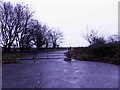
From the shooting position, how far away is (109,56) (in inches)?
982

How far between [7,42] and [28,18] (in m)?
7.00

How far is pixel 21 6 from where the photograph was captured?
48656 mm

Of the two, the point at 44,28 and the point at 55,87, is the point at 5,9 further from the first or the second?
the point at 55,87

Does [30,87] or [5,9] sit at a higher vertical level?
[5,9]

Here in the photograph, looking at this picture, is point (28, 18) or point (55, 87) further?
point (28, 18)

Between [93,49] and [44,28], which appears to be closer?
[93,49]

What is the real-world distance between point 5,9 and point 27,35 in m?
7.90

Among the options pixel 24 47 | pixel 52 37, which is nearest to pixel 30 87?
pixel 24 47

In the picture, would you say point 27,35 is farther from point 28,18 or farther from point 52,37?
point 52,37

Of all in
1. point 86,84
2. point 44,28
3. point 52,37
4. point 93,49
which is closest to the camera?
point 86,84

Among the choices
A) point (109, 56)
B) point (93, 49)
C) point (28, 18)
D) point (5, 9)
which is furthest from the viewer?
point (28, 18)

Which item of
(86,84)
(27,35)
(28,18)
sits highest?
(28,18)

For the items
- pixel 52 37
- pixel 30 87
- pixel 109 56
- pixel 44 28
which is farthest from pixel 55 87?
pixel 52 37

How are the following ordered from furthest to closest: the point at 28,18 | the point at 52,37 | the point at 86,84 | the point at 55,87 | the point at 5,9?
the point at 52,37
the point at 28,18
the point at 5,9
the point at 86,84
the point at 55,87
